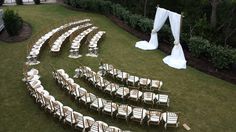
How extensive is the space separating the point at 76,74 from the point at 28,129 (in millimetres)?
5549

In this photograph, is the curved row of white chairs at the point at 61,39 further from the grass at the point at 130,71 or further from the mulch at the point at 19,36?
the mulch at the point at 19,36

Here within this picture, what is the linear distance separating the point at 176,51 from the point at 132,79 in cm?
539

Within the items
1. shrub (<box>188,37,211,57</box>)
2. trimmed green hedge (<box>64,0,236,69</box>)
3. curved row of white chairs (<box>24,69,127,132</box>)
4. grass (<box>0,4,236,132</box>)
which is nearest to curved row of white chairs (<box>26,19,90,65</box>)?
grass (<box>0,4,236,132</box>)

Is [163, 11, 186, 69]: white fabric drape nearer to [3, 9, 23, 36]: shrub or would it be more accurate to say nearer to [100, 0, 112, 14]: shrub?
[100, 0, 112, 14]: shrub

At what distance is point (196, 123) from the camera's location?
591 inches

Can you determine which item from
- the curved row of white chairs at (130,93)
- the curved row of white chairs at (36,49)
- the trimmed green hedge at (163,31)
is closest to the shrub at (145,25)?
the trimmed green hedge at (163,31)

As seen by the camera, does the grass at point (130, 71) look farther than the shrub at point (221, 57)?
No

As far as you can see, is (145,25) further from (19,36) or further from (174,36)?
(19,36)

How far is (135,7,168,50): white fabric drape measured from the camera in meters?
22.7

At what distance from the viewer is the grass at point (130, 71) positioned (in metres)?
14.8

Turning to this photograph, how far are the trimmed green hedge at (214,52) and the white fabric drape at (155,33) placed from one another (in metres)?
2.82

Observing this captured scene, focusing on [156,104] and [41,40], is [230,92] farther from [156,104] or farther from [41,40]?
[41,40]

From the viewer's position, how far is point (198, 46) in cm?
2111

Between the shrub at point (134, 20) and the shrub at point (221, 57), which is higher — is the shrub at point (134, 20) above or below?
above
